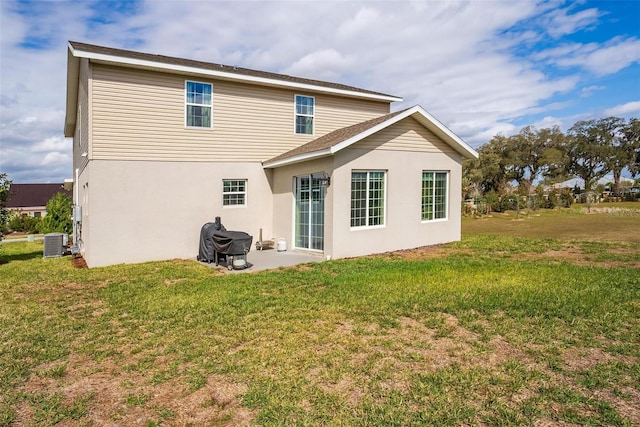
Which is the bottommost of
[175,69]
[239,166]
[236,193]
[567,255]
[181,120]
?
[567,255]

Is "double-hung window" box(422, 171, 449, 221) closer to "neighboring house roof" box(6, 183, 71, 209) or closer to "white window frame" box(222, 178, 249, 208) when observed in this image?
"white window frame" box(222, 178, 249, 208)

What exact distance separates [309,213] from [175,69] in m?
6.00

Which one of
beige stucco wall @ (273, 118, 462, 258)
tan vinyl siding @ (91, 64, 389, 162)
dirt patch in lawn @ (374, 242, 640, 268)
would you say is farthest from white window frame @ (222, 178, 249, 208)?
dirt patch in lawn @ (374, 242, 640, 268)

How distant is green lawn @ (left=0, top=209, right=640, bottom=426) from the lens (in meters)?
3.42

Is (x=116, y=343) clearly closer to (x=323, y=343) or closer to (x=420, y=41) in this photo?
(x=323, y=343)

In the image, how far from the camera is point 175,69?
11562 mm

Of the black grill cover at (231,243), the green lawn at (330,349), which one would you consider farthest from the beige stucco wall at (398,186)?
the green lawn at (330,349)

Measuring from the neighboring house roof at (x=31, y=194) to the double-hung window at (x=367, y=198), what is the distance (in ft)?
141

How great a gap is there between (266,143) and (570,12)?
11.5 meters

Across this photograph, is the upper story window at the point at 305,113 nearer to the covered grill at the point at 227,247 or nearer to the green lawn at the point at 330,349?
the covered grill at the point at 227,247

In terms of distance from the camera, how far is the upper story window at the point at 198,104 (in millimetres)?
12234

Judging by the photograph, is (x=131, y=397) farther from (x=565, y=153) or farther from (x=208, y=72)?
(x=565, y=153)

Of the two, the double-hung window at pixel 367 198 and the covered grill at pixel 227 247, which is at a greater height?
the double-hung window at pixel 367 198

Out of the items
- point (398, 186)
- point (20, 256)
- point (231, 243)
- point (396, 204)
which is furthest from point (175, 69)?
point (20, 256)
